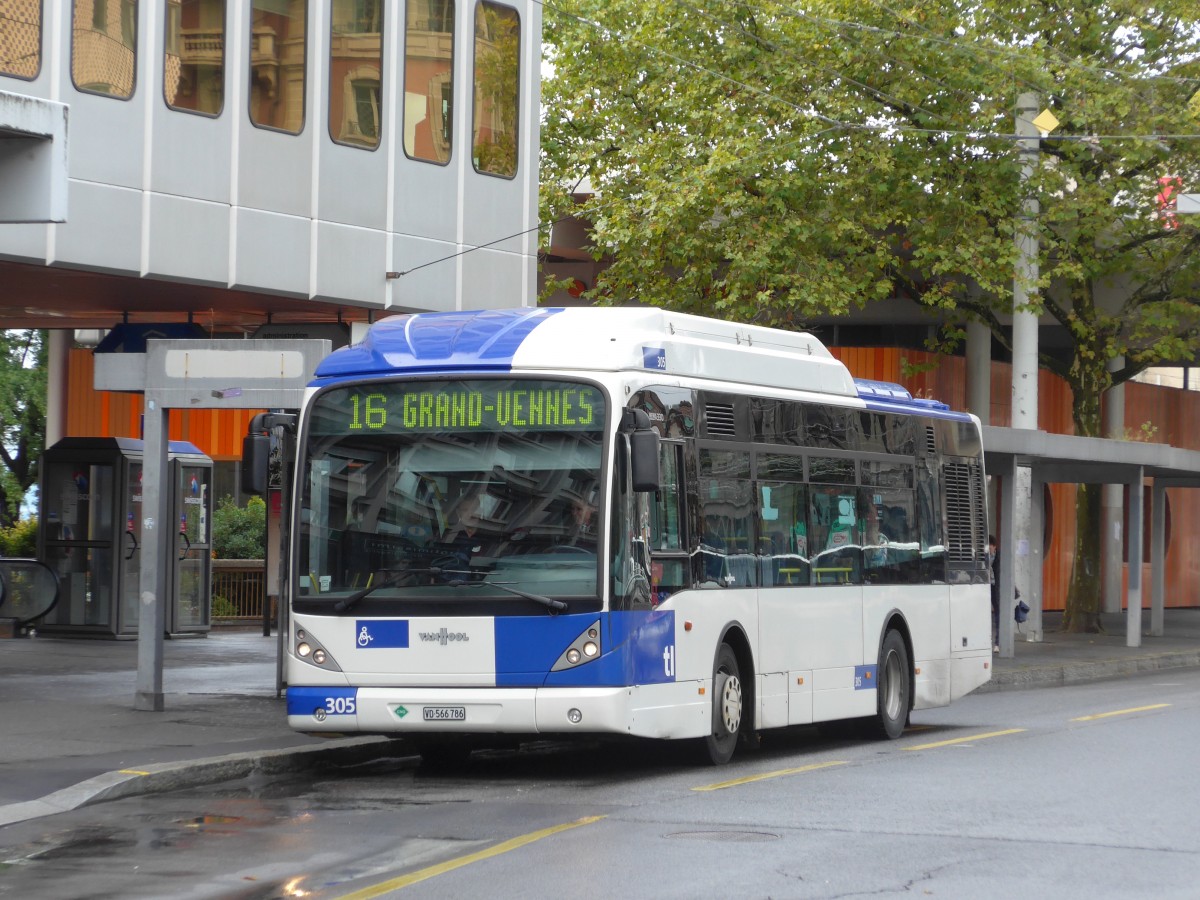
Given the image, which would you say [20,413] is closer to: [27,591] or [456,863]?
[27,591]

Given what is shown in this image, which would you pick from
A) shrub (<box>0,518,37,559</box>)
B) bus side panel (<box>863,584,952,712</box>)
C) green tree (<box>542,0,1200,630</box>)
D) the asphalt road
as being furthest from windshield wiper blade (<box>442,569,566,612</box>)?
shrub (<box>0,518,37,559</box>)

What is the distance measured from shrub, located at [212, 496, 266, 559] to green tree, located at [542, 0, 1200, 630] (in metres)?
6.97

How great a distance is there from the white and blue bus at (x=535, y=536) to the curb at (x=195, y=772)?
542 millimetres

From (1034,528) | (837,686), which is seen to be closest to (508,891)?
(837,686)

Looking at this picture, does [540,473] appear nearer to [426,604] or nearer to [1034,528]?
[426,604]

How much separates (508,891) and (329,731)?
4756mm

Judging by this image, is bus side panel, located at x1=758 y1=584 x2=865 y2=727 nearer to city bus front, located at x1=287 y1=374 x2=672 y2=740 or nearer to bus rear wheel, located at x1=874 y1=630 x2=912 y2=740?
bus rear wheel, located at x1=874 y1=630 x2=912 y2=740

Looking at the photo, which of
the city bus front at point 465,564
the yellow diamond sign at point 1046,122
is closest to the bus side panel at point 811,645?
the city bus front at point 465,564

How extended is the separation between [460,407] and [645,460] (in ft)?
4.48

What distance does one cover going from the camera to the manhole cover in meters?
9.66

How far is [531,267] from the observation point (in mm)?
22812

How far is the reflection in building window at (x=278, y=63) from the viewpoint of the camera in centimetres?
1934

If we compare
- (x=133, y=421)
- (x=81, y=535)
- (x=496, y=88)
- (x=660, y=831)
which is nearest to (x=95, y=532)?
(x=81, y=535)

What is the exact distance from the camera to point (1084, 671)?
26.6 metres
